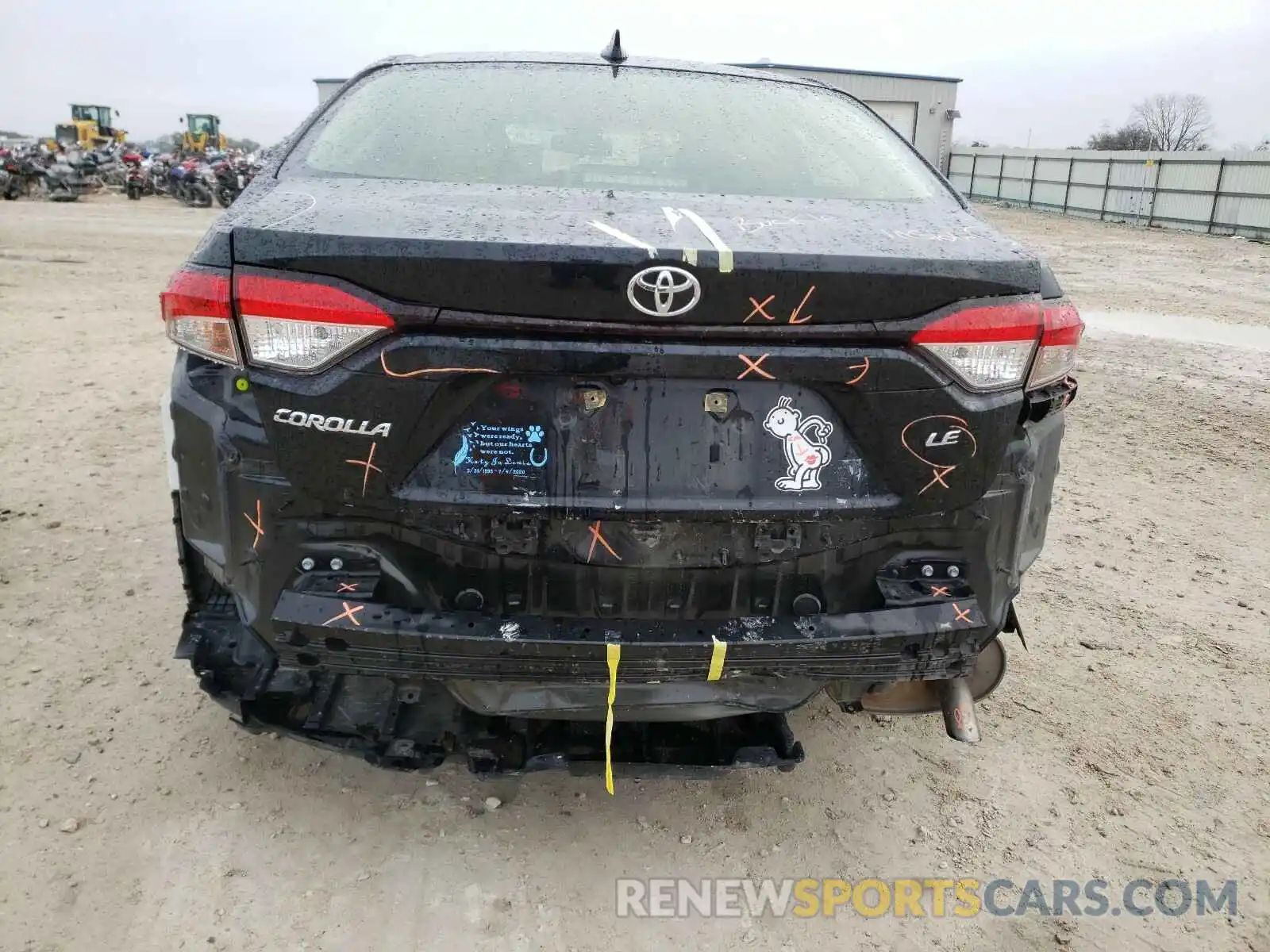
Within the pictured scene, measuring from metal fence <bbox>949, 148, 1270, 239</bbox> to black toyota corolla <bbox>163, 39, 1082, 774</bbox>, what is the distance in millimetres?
24473

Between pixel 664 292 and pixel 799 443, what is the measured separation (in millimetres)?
421

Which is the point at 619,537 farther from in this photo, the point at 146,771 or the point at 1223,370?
the point at 1223,370

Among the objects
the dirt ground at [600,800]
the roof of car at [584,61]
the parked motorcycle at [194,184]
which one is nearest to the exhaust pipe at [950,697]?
the dirt ground at [600,800]

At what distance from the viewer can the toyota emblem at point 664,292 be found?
1703 mm

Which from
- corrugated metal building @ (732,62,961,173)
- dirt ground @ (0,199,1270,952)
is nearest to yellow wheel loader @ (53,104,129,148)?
corrugated metal building @ (732,62,961,173)

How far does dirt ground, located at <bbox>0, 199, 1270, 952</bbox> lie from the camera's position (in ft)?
6.97

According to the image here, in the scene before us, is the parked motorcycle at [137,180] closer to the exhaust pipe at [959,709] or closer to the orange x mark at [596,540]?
the orange x mark at [596,540]

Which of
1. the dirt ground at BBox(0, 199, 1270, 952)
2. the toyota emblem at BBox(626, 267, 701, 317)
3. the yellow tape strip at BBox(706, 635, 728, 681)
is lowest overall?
the dirt ground at BBox(0, 199, 1270, 952)

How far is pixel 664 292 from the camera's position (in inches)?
67.3

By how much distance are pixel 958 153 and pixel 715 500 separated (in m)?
41.6

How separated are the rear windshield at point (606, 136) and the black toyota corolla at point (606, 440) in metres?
0.16

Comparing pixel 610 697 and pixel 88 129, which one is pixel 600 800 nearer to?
pixel 610 697

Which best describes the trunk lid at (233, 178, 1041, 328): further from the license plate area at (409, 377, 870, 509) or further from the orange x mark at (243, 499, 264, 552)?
the orange x mark at (243, 499, 264, 552)

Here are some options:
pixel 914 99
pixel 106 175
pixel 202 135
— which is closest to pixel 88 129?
pixel 202 135
